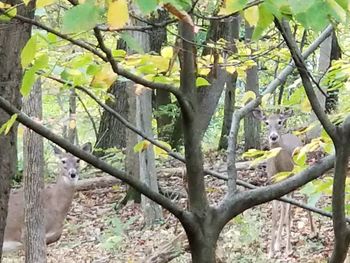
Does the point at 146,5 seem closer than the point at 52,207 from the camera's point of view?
Yes

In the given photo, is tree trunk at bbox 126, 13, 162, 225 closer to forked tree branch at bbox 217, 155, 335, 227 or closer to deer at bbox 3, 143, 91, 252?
deer at bbox 3, 143, 91, 252

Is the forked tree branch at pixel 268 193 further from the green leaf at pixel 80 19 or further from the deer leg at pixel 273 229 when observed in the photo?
the deer leg at pixel 273 229

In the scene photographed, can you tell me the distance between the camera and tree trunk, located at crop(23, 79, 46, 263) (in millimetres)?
8391

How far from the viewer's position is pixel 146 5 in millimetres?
1428

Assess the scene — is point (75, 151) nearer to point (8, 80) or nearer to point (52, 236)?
point (8, 80)

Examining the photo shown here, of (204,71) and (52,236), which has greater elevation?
(204,71)

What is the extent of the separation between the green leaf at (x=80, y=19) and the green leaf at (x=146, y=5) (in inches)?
3.7

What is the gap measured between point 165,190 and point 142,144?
9268 millimetres

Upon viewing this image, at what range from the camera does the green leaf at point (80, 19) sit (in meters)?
1.42

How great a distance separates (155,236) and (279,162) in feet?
6.92

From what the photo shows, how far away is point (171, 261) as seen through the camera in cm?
815

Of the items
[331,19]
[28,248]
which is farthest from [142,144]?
[28,248]

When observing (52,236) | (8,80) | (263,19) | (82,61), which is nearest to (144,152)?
(52,236)

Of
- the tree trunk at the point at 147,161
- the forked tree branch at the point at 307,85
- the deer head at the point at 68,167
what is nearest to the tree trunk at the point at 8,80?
the forked tree branch at the point at 307,85
